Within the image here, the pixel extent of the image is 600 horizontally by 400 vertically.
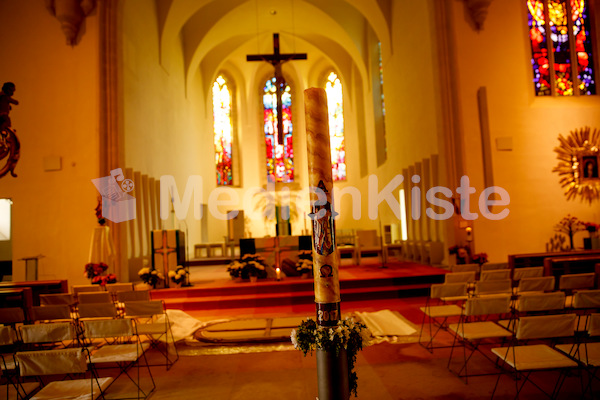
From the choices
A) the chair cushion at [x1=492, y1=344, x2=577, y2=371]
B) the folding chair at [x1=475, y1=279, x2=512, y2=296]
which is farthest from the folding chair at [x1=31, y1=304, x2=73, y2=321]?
the folding chair at [x1=475, y1=279, x2=512, y2=296]

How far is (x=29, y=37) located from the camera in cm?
1023

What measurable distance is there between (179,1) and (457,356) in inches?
508

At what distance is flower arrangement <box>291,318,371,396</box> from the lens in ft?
10.9

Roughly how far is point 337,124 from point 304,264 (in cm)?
1200

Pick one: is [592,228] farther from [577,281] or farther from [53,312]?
[53,312]

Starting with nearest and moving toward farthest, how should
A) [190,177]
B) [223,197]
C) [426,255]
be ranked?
[426,255] → [190,177] → [223,197]

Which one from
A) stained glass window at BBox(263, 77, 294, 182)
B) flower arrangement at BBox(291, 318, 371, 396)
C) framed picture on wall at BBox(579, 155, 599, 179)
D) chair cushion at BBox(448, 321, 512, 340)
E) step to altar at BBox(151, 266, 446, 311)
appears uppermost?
stained glass window at BBox(263, 77, 294, 182)

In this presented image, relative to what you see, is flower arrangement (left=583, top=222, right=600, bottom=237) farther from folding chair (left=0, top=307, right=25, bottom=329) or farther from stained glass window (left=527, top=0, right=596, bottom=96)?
folding chair (left=0, top=307, right=25, bottom=329)

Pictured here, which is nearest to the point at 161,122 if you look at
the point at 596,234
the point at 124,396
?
the point at 124,396

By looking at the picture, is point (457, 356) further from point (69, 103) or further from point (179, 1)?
point (179, 1)

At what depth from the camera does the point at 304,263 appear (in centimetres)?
943

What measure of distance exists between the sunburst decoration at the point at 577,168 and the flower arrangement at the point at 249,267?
6.81 meters

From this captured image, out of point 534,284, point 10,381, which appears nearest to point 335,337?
point 10,381

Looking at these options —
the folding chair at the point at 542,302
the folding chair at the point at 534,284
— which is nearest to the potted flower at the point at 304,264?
the folding chair at the point at 534,284
